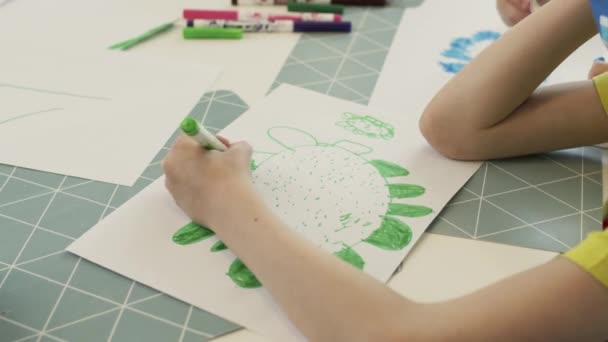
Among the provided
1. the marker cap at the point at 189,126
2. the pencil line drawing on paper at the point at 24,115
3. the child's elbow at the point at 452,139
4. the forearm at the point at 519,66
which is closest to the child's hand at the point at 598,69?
the forearm at the point at 519,66

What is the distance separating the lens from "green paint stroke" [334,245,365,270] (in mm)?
556

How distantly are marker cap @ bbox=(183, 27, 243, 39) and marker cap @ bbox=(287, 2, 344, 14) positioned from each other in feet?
0.42

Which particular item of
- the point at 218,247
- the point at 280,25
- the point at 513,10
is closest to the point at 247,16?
the point at 280,25

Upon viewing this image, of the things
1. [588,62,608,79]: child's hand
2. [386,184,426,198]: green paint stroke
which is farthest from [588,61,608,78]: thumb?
[386,184,426,198]: green paint stroke

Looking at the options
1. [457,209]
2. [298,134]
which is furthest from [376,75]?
[457,209]

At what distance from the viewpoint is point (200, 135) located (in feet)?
1.98

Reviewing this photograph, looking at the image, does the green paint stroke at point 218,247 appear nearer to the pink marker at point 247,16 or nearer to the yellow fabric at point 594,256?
the yellow fabric at point 594,256

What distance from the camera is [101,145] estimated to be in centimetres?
72

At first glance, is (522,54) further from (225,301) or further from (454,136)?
(225,301)

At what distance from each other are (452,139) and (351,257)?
23 cm

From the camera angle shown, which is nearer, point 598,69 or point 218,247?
point 218,247

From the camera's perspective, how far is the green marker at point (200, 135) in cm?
57

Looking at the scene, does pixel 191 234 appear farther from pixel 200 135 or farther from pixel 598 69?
pixel 598 69

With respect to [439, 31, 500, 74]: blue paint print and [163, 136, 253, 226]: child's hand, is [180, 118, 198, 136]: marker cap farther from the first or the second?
[439, 31, 500, 74]: blue paint print
